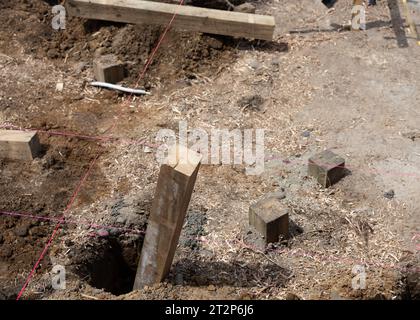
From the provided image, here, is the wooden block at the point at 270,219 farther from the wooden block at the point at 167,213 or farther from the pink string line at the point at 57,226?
the pink string line at the point at 57,226

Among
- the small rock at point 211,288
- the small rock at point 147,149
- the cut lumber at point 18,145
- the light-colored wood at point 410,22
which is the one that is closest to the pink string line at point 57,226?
the small rock at point 147,149

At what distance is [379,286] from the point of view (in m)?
4.44

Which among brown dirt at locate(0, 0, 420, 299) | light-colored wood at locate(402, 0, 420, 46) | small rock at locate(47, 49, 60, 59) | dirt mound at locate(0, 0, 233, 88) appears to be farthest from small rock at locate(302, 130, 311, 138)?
small rock at locate(47, 49, 60, 59)

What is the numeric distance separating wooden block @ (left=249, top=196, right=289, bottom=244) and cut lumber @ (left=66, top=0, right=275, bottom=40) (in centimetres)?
345

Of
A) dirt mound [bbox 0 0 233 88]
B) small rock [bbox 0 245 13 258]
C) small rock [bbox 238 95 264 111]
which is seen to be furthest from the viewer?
dirt mound [bbox 0 0 233 88]

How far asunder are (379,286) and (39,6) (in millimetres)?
6799

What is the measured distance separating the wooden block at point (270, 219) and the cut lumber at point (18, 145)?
8.39ft

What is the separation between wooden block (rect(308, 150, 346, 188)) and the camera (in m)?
5.42

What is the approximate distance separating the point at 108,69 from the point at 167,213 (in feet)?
11.9

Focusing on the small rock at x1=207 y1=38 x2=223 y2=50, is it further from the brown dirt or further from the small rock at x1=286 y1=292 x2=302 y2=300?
the small rock at x1=286 y1=292 x2=302 y2=300

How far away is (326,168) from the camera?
5375 mm

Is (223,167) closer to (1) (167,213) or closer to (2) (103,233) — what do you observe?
(2) (103,233)
